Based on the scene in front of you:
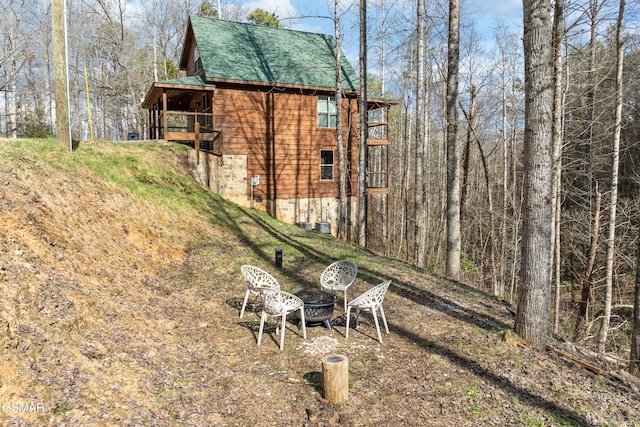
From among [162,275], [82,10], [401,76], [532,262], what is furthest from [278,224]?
[82,10]

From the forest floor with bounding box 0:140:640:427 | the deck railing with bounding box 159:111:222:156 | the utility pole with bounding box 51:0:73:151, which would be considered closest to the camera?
the forest floor with bounding box 0:140:640:427

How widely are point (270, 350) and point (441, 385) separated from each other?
7.29 feet

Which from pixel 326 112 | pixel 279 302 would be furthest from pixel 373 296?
pixel 326 112

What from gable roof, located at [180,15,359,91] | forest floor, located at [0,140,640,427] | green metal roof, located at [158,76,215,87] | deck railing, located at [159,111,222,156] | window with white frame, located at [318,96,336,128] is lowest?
forest floor, located at [0,140,640,427]

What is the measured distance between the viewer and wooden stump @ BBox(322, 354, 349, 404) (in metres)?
4.03

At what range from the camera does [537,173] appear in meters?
5.15

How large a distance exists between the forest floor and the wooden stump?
0.09 meters

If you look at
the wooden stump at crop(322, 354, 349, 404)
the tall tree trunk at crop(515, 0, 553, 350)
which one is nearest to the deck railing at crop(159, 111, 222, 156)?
the tall tree trunk at crop(515, 0, 553, 350)

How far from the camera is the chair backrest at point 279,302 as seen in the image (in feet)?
17.2

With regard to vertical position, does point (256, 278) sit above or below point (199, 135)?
below

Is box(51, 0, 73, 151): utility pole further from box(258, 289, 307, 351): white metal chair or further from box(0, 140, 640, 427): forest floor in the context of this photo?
box(258, 289, 307, 351): white metal chair

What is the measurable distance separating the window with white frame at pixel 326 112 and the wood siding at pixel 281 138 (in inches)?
10.1

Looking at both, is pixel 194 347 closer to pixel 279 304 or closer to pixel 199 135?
pixel 279 304

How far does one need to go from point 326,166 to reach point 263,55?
215 inches
